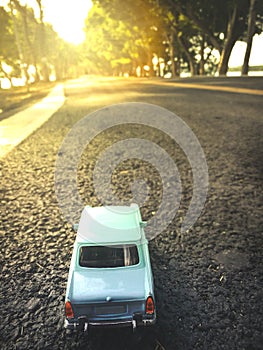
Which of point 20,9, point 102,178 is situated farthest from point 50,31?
point 102,178

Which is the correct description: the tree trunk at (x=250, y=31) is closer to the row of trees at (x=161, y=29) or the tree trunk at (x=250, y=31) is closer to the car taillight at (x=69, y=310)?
the row of trees at (x=161, y=29)

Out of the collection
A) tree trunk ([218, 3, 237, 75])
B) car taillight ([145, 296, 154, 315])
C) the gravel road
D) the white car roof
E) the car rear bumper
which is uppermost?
tree trunk ([218, 3, 237, 75])

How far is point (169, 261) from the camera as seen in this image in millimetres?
2865

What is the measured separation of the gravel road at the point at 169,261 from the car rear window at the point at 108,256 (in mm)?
509

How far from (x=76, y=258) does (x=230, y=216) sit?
7.64 feet

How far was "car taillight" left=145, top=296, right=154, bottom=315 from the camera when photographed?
2000mm

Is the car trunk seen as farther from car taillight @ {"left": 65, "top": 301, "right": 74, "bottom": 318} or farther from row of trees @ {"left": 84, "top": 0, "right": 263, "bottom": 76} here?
row of trees @ {"left": 84, "top": 0, "right": 263, "bottom": 76}

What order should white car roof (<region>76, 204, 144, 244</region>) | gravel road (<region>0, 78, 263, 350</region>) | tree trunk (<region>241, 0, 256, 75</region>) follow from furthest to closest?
tree trunk (<region>241, 0, 256, 75</region>), white car roof (<region>76, 204, 144, 244</region>), gravel road (<region>0, 78, 263, 350</region>)

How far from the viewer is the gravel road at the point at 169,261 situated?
208cm

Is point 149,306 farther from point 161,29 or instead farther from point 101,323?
point 161,29

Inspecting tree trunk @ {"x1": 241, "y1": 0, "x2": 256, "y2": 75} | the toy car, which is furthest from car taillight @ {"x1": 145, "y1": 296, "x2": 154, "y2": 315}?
tree trunk @ {"x1": 241, "y1": 0, "x2": 256, "y2": 75}

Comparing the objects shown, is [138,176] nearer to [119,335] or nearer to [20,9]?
[119,335]

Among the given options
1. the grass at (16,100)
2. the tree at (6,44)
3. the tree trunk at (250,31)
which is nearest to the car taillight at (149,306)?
the grass at (16,100)

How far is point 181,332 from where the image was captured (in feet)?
6.86
